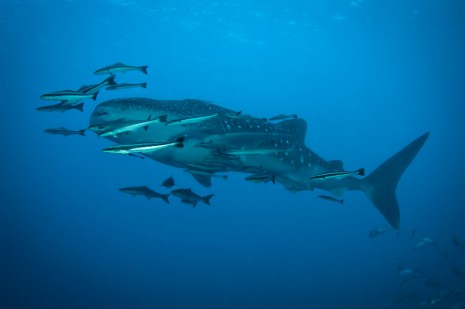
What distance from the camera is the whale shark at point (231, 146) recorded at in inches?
182

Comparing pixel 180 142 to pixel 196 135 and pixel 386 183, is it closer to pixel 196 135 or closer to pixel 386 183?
pixel 196 135

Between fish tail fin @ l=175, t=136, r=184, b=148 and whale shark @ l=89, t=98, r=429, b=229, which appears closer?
fish tail fin @ l=175, t=136, r=184, b=148

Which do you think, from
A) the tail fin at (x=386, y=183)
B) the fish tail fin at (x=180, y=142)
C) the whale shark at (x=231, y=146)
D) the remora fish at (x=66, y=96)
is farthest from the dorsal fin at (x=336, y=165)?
the remora fish at (x=66, y=96)

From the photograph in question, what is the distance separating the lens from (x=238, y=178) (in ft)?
216

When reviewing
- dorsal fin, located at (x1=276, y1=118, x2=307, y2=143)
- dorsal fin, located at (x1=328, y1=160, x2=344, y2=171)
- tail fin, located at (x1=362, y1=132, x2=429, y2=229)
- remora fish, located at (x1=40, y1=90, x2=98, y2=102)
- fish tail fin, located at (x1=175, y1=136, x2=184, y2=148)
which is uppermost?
dorsal fin, located at (x1=276, y1=118, x2=307, y2=143)

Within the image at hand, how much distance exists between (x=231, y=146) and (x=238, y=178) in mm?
61056

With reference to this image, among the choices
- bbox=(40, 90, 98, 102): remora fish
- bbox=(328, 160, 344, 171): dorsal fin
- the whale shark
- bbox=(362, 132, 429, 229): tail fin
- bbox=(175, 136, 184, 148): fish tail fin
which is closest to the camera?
bbox=(175, 136, 184, 148): fish tail fin

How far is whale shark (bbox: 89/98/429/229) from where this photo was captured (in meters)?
4.62

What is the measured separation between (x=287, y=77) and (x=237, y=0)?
43559 millimetres

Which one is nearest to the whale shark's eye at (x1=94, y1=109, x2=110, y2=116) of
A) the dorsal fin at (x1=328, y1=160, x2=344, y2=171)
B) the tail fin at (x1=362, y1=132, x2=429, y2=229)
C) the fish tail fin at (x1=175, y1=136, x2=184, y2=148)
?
the fish tail fin at (x1=175, y1=136, x2=184, y2=148)

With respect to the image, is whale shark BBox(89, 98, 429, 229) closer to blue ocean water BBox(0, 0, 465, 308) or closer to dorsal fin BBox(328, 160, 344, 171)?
dorsal fin BBox(328, 160, 344, 171)

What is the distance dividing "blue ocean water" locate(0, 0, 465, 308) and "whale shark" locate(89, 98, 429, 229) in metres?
9.34

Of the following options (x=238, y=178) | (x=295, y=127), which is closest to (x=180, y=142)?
(x=295, y=127)

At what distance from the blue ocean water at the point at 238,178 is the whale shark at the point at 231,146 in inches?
368
